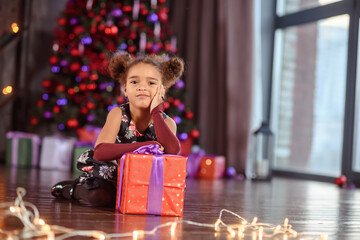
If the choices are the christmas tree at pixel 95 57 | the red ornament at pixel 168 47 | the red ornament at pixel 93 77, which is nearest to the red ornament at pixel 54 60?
the christmas tree at pixel 95 57

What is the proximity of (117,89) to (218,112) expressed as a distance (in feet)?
3.64

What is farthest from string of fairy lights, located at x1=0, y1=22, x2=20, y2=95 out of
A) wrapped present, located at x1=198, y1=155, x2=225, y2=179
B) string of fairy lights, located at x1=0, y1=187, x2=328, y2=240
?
string of fairy lights, located at x1=0, y1=187, x2=328, y2=240

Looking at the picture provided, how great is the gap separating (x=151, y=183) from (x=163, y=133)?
0.75 feet

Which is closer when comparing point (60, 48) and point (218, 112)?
point (60, 48)

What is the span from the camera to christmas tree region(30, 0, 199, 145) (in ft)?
14.3

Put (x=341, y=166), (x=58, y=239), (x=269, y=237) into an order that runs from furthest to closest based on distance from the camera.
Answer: (x=341, y=166) < (x=269, y=237) < (x=58, y=239)

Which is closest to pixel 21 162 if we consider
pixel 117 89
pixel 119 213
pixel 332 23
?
pixel 117 89

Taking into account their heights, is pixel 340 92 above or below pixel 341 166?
above

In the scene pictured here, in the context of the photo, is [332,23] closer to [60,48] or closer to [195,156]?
[195,156]

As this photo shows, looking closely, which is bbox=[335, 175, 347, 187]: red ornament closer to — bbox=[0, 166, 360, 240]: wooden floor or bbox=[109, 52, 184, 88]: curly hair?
bbox=[0, 166, 360, 240]: wooden floor

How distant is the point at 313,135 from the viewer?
4.75 meters

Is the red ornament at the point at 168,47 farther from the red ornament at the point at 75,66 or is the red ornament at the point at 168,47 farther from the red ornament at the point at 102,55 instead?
the red ornament at the point at 75,66

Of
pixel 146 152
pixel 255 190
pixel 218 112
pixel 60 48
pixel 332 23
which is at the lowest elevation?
pixel 255 190

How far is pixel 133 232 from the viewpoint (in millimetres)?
1504
